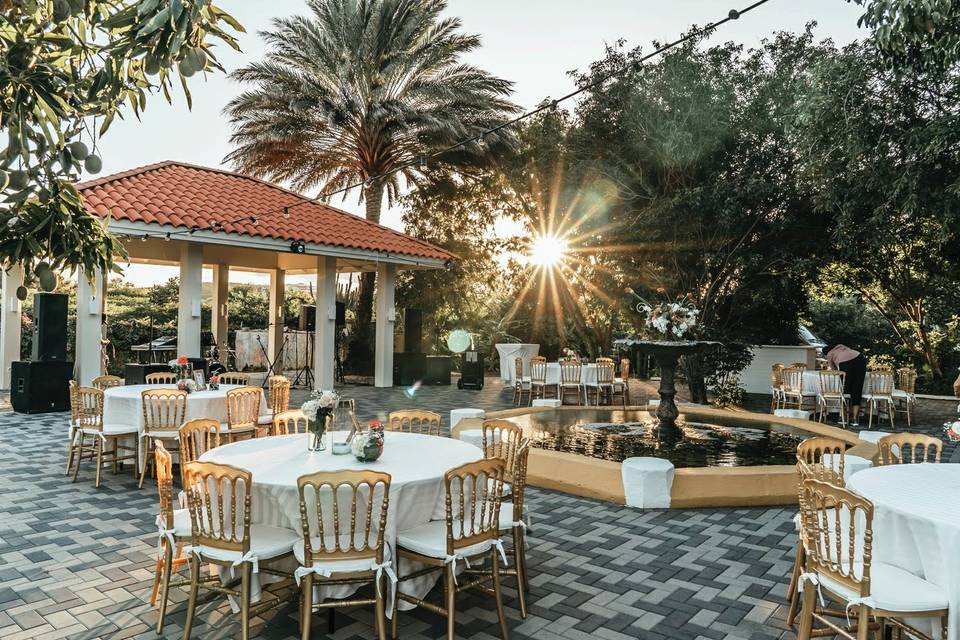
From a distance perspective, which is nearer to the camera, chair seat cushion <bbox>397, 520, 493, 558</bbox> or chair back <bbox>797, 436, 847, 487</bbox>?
chair seat cushion <bbox>397, 520, 493, 558</bbox>

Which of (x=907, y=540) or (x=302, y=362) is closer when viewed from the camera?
(x=907, y=540)

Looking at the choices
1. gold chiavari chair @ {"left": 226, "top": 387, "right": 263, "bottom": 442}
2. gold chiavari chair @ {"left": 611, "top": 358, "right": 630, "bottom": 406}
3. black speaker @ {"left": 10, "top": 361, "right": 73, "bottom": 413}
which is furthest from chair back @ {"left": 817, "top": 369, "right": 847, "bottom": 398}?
black speaker @ {"left": 10, "top": 361, "right": 73, "bottom": 413}

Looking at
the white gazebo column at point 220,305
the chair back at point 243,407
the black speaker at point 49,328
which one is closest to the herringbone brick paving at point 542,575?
the chair back at point 243,407

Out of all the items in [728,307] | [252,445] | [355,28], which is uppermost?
[355,28]

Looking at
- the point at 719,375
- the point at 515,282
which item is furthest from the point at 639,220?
the point at 515,282

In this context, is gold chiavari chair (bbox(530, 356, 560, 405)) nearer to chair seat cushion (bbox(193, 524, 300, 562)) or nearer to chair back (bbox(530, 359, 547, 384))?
chair back (bbox(530, 359, 547, 384))

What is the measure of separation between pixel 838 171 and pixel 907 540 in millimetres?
8646

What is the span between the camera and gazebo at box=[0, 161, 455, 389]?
11.1 m

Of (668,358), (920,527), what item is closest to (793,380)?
(668,358)

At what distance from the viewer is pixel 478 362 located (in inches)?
626

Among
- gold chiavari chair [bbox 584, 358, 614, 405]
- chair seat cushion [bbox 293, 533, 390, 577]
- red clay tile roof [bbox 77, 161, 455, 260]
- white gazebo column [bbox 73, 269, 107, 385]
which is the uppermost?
red clay tile roof [bbox 77, 161, 455, 260]

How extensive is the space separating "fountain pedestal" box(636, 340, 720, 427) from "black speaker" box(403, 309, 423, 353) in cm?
922

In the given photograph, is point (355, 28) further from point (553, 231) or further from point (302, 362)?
point (302, 362)

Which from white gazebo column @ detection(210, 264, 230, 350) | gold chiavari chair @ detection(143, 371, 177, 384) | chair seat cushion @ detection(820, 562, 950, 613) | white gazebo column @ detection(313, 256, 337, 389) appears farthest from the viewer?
white gazebo column @ detection(210, 264, 230, 350)
